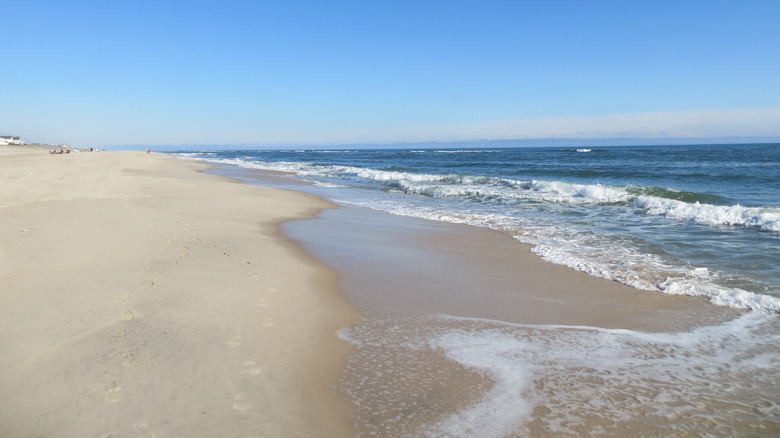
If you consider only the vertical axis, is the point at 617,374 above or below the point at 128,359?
below

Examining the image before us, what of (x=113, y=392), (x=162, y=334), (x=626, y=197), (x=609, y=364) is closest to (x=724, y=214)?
(x=626, y=197)

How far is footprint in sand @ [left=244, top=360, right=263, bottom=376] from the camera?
134 inches

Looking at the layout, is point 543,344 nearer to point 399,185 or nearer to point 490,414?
point 490,414

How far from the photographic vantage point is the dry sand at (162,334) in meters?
2.82

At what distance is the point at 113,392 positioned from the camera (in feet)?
9.89

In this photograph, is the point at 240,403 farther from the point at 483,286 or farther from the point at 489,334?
the point at 483,286

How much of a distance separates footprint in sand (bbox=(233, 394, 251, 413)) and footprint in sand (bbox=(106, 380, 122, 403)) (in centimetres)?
74

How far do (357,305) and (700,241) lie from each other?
725 cm

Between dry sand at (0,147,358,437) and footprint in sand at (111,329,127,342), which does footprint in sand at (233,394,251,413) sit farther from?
footprint in sand at (111,329,127,342)

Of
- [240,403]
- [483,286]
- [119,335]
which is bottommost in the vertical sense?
[483,286]

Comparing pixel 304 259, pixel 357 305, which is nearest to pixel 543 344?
pixel 357 305

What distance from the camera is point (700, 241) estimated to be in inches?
340

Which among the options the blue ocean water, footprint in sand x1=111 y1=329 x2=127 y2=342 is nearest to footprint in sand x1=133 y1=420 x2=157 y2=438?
footprint in sand x1=111 y1=329 x2=127 y2=342

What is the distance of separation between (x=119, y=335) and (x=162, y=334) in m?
0.34
